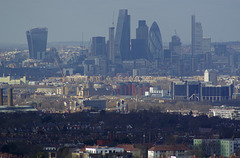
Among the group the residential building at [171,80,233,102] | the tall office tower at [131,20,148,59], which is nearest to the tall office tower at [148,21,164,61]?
the tall office tower at [131,20,148,59]

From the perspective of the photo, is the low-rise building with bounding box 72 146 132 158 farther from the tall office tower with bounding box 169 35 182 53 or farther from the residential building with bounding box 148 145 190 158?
the tall office tower with bounding box 169 35 182 53

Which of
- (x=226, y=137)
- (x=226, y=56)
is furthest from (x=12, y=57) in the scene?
(x=226, y=137)

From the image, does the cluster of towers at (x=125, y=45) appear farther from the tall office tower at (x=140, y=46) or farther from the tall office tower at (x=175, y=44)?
the tall office tower at (x=175, y=44)

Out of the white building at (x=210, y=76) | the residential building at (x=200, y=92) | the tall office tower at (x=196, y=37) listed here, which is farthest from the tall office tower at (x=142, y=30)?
the residential building at (x=200, y=92)

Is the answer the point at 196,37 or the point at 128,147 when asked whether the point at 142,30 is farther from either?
the point at 128,147

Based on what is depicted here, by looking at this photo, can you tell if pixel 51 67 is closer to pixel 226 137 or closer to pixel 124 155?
pixel 226 137

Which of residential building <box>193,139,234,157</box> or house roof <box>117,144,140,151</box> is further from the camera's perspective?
residential building <box>193,139,234,157</box>
